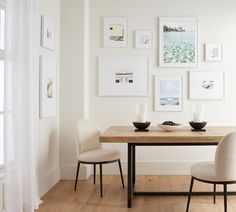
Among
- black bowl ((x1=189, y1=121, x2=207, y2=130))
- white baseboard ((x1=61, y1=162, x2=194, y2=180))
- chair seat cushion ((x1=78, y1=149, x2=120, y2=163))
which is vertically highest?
black bowl ((x1=189, y1=121, x2=207, y2=130))

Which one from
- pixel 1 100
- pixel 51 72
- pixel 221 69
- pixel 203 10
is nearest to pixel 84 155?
pixel 51 72

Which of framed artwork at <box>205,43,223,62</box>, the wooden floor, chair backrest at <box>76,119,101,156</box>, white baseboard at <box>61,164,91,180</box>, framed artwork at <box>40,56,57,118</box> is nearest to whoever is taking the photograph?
the wooden floor

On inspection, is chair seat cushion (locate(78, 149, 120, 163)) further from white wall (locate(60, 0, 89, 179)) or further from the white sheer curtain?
the white sheer curtain

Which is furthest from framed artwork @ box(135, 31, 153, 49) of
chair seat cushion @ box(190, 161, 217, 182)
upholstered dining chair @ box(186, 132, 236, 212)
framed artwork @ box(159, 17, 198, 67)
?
upholstered dining chair @ box(186, 132, 236, 212)

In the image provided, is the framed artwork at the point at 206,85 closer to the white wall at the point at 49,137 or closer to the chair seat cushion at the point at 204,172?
the chair seat cushion at the point at 204,172

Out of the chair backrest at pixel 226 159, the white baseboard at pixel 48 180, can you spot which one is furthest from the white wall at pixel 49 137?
the chair backrest at pixel 226 159

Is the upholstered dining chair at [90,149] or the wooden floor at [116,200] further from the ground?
the upholstered dining chair at [90,149]

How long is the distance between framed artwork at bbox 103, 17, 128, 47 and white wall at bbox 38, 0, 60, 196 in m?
0.74

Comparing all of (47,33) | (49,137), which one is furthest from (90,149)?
(47,33)

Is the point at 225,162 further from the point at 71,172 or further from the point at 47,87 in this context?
the point at 71,172

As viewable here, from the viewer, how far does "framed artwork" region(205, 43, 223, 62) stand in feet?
16.1

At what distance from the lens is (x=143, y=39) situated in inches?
195

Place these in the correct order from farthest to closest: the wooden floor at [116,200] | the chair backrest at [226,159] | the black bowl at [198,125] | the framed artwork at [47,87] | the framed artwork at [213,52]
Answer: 1. the framed artwork at [213,52]
2. the framed artwork at [47,87]
3. the black bowl at [198,125]
4. the wooden floor at [116,200]
5. the chair backrest at [226,159]

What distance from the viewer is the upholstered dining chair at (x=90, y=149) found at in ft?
12.9
